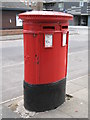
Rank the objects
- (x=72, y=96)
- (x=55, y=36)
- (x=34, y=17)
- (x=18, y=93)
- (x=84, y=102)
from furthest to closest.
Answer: (x=18, y=93) < (x=72, y=96) < (x=84, y=102) < (x=55, y=36) < (x=34, y=17)

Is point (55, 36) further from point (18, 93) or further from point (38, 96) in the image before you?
point (18, 93)

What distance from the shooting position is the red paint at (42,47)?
3717 millimetres

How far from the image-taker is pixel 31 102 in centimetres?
401

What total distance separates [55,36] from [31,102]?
1320 mm

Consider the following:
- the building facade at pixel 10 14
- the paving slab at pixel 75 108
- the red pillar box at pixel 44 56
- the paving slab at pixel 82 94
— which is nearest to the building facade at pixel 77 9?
the building facade at pixel 10 14

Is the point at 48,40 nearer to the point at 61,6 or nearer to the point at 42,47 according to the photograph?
the point at 42,47

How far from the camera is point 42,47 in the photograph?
3797 millimetres

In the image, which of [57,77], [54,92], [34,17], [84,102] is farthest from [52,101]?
[34,17]

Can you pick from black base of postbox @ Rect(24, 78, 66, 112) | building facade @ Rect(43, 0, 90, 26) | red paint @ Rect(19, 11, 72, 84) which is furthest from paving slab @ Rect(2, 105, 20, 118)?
building facade @ Rect(43, 0, 90, 26)

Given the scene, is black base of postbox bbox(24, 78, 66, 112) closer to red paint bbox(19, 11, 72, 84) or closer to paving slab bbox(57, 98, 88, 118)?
red paint bbox(19, 11, 72, 84)

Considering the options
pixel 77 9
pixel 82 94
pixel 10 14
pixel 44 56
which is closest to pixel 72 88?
pixel 82 94

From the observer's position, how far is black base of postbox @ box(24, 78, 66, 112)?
393 centimetres

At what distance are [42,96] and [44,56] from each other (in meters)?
0.75

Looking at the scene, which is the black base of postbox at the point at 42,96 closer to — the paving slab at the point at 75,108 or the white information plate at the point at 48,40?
the paving slab at the point at 75,108
